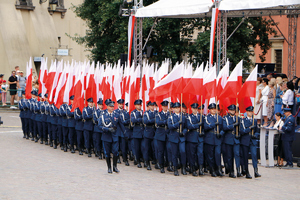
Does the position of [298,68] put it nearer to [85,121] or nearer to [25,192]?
[85,121]

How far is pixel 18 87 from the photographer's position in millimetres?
26281

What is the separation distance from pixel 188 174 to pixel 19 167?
3.97 metres

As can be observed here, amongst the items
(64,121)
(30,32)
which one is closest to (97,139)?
(64,121)

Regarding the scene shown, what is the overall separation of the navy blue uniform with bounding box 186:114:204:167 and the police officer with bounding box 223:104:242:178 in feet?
1.89

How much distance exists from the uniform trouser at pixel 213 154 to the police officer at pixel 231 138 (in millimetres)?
229

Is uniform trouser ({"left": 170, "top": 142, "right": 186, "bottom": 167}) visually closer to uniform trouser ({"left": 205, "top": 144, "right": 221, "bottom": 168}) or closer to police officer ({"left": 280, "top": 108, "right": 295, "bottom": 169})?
uniform trouser ({"left": 205, "top": 144, "right": 221, "bottom": 168})

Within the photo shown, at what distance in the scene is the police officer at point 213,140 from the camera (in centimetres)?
1188

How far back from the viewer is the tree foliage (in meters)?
24.7

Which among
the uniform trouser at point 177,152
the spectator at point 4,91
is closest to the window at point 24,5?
the spectator at point 4,91

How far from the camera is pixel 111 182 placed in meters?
10.6

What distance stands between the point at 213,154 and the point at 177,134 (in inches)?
37.8

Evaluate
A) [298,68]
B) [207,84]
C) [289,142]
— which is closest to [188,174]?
[207,84]

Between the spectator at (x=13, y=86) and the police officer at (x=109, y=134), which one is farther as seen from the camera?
the spectator at (x=13, y=86)

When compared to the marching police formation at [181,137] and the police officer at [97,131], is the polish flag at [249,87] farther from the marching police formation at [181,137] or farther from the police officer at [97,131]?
the police officer at [97,131]
